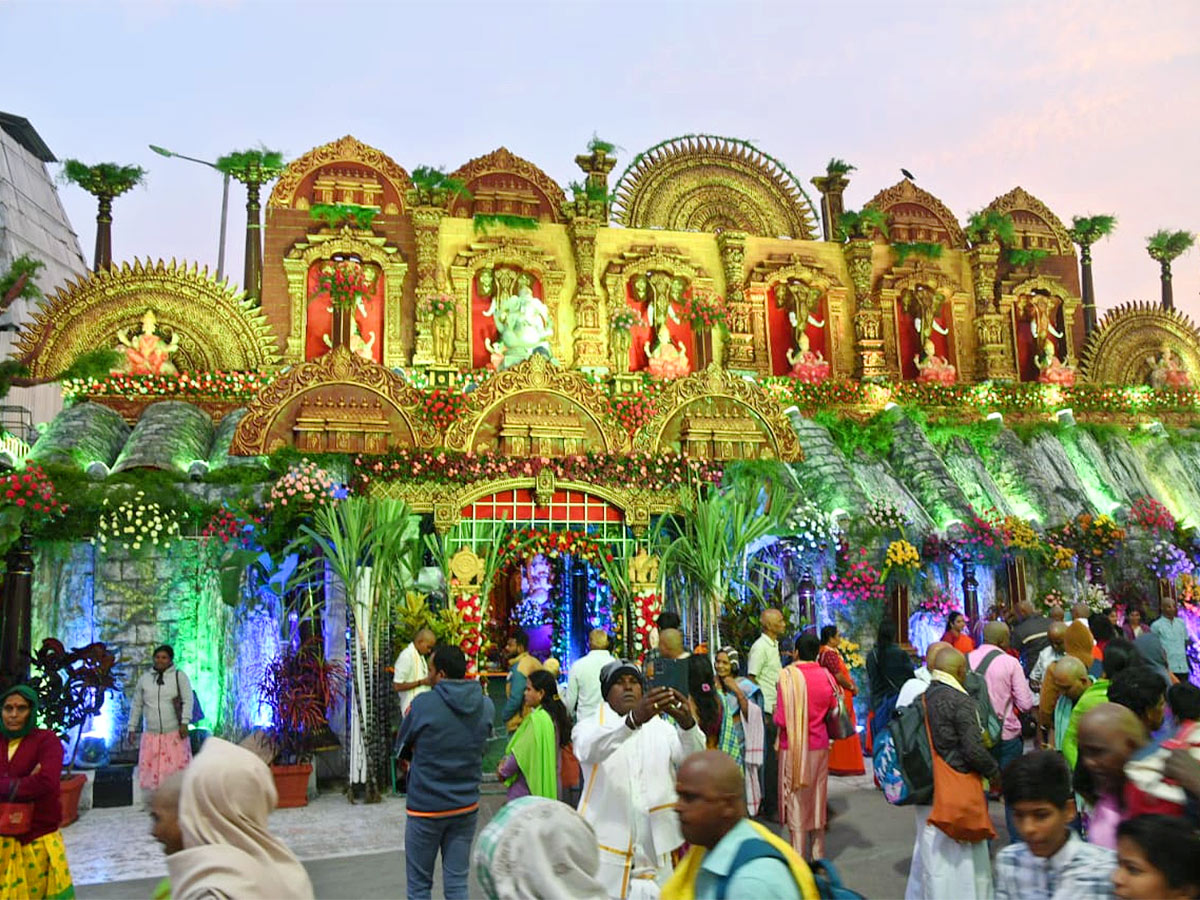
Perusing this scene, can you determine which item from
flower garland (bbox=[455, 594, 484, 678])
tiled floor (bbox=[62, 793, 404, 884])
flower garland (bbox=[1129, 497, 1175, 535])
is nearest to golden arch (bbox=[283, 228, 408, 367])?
flower garland (bbox=[455, 594, 484, 678])

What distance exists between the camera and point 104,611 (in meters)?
11.0

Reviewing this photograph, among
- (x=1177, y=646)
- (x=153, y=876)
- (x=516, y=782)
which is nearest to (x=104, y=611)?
(x=153, y=876)

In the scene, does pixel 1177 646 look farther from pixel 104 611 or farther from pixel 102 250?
pixel 102 250

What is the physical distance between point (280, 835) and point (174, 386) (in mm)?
10584

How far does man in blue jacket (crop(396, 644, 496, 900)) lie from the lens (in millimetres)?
4844

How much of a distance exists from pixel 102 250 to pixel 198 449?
7.26 metres

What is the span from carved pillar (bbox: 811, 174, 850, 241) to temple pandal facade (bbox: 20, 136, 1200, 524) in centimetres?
5

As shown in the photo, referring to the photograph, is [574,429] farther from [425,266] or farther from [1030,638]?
[425,266]

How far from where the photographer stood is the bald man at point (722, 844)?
2.59 m

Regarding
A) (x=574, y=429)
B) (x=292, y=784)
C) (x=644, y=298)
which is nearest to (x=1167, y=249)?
(x=644, y=298)

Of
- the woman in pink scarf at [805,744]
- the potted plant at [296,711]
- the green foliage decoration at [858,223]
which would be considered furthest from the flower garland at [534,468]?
the green foliage decoration at [858,223]

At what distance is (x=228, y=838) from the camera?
2.64 metres

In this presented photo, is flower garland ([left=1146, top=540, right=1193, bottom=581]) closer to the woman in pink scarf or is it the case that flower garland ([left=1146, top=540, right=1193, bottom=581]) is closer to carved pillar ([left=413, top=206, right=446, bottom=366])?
the woman in pink scarf

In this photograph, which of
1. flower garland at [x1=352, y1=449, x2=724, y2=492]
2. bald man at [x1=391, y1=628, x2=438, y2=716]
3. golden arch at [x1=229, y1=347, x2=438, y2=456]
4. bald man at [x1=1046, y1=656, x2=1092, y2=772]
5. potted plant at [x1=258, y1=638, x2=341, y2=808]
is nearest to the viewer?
bald man at [x1=1046, y1=656, x2=1092, y2=772]
